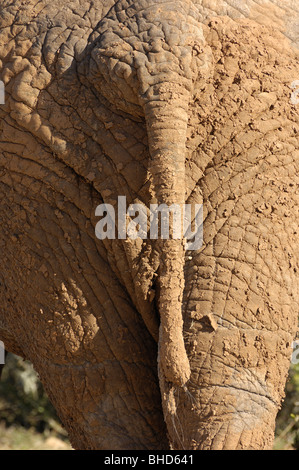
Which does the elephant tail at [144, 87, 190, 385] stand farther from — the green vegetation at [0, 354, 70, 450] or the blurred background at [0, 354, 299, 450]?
the green vegetation at [0, 354, 70, 450]

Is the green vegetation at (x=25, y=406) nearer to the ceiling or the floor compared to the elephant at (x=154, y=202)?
nearer to the floor

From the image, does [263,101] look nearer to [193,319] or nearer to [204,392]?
[193,319]

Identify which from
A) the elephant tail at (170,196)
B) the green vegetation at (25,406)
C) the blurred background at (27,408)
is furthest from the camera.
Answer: the green vegetation at (25,406)

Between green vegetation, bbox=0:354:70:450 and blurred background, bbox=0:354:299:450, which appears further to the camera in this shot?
green vegetation, bbox=0:354:70:450

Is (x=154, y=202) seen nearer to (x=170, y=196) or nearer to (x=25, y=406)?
(x=170, y=196)

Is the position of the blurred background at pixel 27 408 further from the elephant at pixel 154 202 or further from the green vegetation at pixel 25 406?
the elephant at pixel 154 202

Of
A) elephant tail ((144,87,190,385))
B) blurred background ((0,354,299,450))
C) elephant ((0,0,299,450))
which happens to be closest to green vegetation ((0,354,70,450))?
blurred background ((0,354,299,450))

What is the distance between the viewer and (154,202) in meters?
2.76

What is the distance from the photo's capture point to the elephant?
2682mm

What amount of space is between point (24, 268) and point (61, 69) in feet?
2.41

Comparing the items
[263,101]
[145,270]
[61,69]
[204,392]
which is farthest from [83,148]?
[204,392]

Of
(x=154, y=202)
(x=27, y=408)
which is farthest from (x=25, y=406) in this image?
(x=154, y=202)

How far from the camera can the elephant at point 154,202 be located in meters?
2.68

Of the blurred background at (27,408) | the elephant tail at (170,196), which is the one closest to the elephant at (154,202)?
the elephant tail at (170,196)
